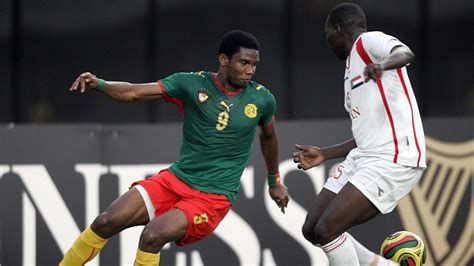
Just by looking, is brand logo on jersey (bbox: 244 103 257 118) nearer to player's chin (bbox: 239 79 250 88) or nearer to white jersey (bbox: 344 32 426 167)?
player's chin (bbox: 239 79 250 88)

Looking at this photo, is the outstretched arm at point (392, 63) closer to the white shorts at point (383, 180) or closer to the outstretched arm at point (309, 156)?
the white shorts at point (383, 180)

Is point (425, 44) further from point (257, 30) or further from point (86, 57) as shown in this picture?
point (86, 57)

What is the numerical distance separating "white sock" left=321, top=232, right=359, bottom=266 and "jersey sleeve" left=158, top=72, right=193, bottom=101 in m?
1.52

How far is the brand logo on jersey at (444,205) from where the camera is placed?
1021 centimetres

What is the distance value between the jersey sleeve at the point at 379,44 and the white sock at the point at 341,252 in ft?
4.25

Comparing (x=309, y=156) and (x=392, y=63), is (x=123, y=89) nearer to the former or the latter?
(x=309, y=156)

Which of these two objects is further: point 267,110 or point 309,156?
point 267,110

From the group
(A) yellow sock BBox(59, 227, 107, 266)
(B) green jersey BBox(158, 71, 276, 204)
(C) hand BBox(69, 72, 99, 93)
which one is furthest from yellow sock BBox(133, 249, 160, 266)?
(C) hand BBox(69, 72, 99, 93)

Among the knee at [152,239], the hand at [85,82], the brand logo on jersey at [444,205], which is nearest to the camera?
the hand at [85,82]

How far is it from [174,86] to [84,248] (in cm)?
133

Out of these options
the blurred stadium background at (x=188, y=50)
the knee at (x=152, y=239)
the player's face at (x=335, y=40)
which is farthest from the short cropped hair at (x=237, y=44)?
the blurred stadium background at (x=188, y=50)

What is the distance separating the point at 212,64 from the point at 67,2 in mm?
1704

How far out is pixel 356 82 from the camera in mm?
7688

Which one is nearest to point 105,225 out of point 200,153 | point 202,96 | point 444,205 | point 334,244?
point 200,153
